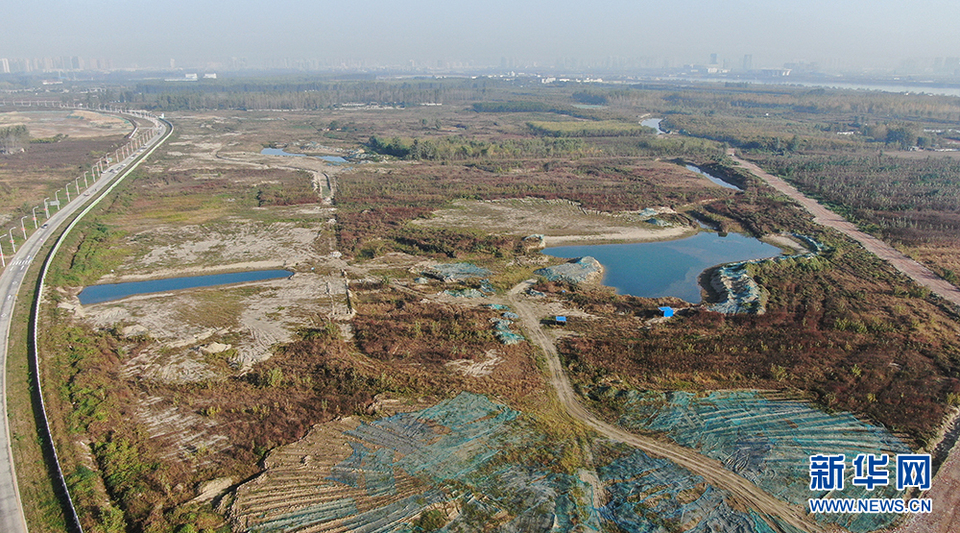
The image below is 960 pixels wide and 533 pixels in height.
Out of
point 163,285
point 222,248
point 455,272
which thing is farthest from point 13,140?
point 455,272

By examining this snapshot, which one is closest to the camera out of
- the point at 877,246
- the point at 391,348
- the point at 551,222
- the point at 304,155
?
the point at 391,348

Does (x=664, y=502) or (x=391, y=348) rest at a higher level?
(x=391, y=348)

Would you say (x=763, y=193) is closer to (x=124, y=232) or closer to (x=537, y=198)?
(x=537, y=198)

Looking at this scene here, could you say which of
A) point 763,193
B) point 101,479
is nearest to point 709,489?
point 101,479

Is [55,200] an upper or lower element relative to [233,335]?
upper

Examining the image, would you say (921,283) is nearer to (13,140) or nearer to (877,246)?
(877,246)

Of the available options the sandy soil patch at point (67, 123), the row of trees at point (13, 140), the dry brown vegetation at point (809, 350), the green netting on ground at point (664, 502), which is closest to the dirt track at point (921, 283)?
the dry brown vegetation at point (809, 350)
